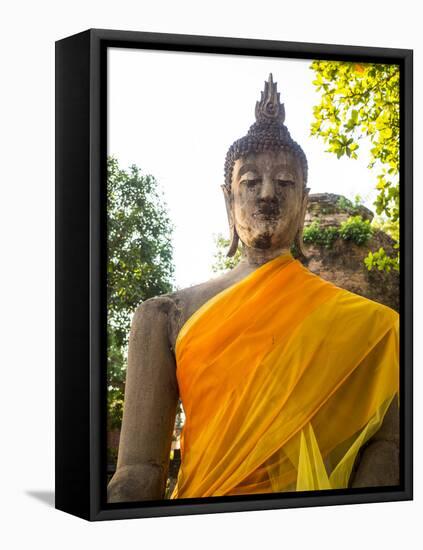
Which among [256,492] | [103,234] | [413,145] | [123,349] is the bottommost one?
[256,492]

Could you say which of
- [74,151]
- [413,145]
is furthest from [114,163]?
[413,145]

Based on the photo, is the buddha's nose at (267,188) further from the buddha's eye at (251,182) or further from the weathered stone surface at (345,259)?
the weathered stone surface at (345,259)

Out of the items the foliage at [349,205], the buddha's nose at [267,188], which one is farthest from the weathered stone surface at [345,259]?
the buddha's nose at [267,188]

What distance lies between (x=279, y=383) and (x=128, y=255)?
1.08m

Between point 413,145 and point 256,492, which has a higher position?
point 413,145

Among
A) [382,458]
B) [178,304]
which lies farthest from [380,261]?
[178,304]

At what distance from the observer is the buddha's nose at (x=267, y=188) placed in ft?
26.1

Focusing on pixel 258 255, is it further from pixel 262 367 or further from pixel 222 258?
pixel 262 367

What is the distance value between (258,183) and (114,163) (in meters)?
0.84

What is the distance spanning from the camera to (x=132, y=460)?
764 cm

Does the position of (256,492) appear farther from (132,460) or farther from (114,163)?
(114,163)

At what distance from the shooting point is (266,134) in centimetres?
797

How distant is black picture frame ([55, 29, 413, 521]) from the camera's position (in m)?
7.50

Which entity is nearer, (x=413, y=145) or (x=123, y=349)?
(x=123, y=349)
